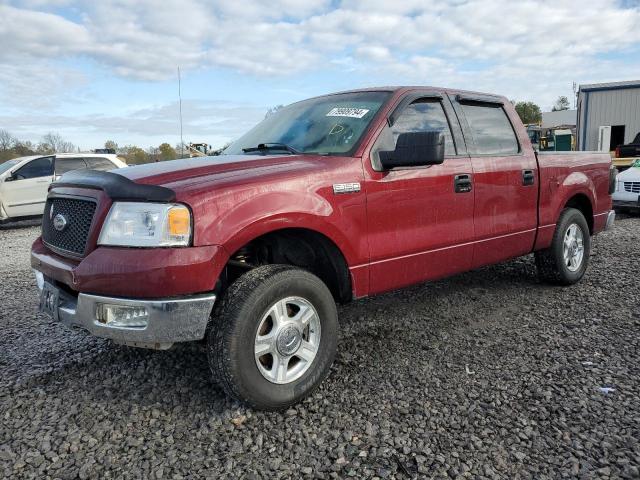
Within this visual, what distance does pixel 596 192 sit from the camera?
212 inches

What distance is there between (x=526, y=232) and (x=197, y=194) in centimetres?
309

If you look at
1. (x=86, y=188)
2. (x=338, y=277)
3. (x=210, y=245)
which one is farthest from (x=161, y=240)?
(x=338, y=277)

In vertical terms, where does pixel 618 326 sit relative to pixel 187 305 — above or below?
below

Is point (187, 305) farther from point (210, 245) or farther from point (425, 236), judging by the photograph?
point (425, 236)

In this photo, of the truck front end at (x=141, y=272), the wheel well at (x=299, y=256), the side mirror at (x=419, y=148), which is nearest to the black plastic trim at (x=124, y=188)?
the truck front end at (x=141, y=272)

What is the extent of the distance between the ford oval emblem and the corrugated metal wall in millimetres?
25540

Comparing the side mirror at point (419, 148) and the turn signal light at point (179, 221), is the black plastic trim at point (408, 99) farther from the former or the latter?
the turn signal light at point (179, 221)

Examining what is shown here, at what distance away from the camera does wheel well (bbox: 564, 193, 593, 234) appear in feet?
17.3

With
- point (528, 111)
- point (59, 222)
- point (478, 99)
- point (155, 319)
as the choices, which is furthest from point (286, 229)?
point (528, 111)

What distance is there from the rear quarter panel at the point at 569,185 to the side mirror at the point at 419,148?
1.97m

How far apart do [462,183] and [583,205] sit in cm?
230

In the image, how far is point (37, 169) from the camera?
11.6 metres

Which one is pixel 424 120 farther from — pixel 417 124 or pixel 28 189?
pixel 28 189

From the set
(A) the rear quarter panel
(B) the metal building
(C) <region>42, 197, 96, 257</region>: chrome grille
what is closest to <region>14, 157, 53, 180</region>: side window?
(C) <region>42, 197, 96, 257</region>: chrome grille
